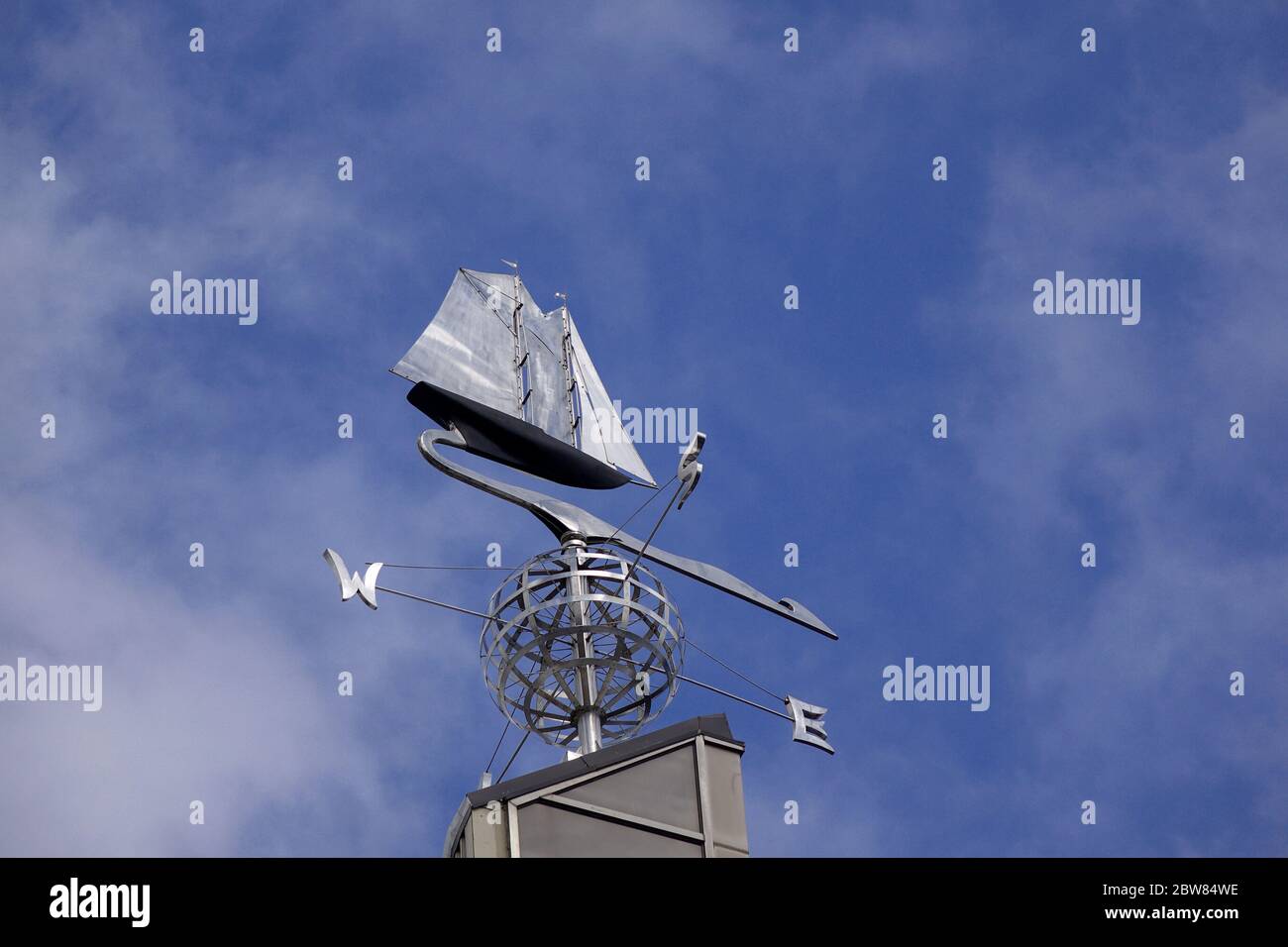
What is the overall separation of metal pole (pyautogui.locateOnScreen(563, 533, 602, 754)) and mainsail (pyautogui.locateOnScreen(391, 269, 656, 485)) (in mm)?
4264

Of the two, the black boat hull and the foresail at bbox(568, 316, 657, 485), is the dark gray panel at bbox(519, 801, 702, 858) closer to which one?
the black boat hull

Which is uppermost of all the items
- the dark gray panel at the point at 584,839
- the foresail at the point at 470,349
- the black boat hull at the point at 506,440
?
the foresail at the point at 470,349

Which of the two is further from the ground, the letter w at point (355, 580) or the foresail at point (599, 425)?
the foresail at point (599, 425)

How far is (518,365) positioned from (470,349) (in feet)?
3.25

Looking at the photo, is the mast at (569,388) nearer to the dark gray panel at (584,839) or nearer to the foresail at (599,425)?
the foresail at (599,425)

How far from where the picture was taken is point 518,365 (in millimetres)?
37844

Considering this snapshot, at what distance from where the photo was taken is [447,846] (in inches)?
1183

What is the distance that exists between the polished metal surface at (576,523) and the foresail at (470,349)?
3.54ft

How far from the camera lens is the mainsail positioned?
3669 cm

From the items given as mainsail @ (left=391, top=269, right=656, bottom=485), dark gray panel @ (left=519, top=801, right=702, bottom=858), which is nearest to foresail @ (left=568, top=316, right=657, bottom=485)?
mainsail @ (left=391, top=269, right=656, bottom=485)

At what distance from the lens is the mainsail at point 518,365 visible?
3669cm

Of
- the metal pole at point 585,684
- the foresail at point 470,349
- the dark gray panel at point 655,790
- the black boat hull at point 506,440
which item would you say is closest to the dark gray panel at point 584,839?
the dark gray panel at point 655,790
